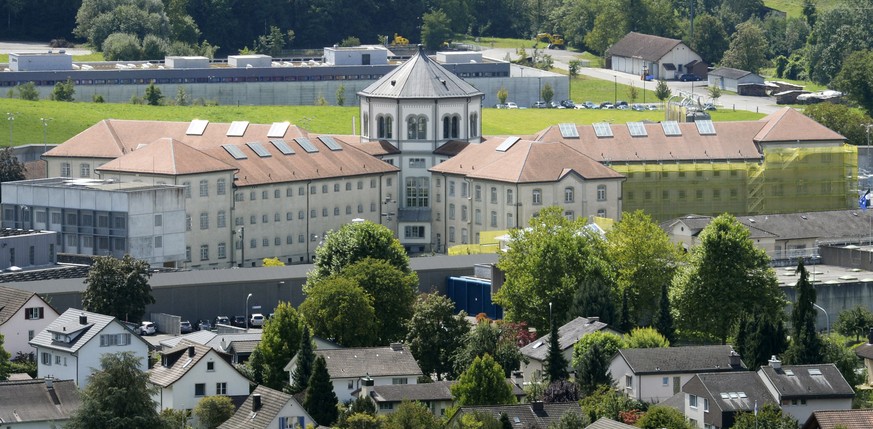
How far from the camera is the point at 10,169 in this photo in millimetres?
178375

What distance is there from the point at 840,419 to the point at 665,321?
2191 centimetres

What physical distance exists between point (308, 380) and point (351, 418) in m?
6.43

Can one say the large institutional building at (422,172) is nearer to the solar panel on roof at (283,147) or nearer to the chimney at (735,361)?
the solar panel on roof at (283,147)

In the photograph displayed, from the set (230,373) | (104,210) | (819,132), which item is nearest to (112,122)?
(104,210)

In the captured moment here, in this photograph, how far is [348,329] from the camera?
427 feet

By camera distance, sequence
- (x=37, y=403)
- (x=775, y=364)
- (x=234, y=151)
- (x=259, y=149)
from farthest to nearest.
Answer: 1. (x=259, y=149)
2. (x=234, y=151)
3. (x=775, y=364)
4. (x=37, y=403)

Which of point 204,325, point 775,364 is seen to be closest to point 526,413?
point 775,364

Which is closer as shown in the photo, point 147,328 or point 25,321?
point 25,321

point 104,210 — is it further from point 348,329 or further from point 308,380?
point 308,380

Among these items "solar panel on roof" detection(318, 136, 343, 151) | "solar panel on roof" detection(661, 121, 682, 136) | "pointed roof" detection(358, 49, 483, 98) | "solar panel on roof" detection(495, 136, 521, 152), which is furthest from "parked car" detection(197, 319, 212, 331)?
"solar panel on roof" detection(661, 121, 682, 136)

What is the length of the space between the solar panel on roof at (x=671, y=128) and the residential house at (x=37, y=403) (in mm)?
74073

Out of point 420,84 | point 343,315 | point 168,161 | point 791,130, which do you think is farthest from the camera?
point 791,130

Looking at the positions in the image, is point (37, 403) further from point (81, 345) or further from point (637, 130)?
point (637, 130)

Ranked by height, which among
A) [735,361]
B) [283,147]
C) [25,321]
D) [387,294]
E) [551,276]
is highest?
[283,147]
